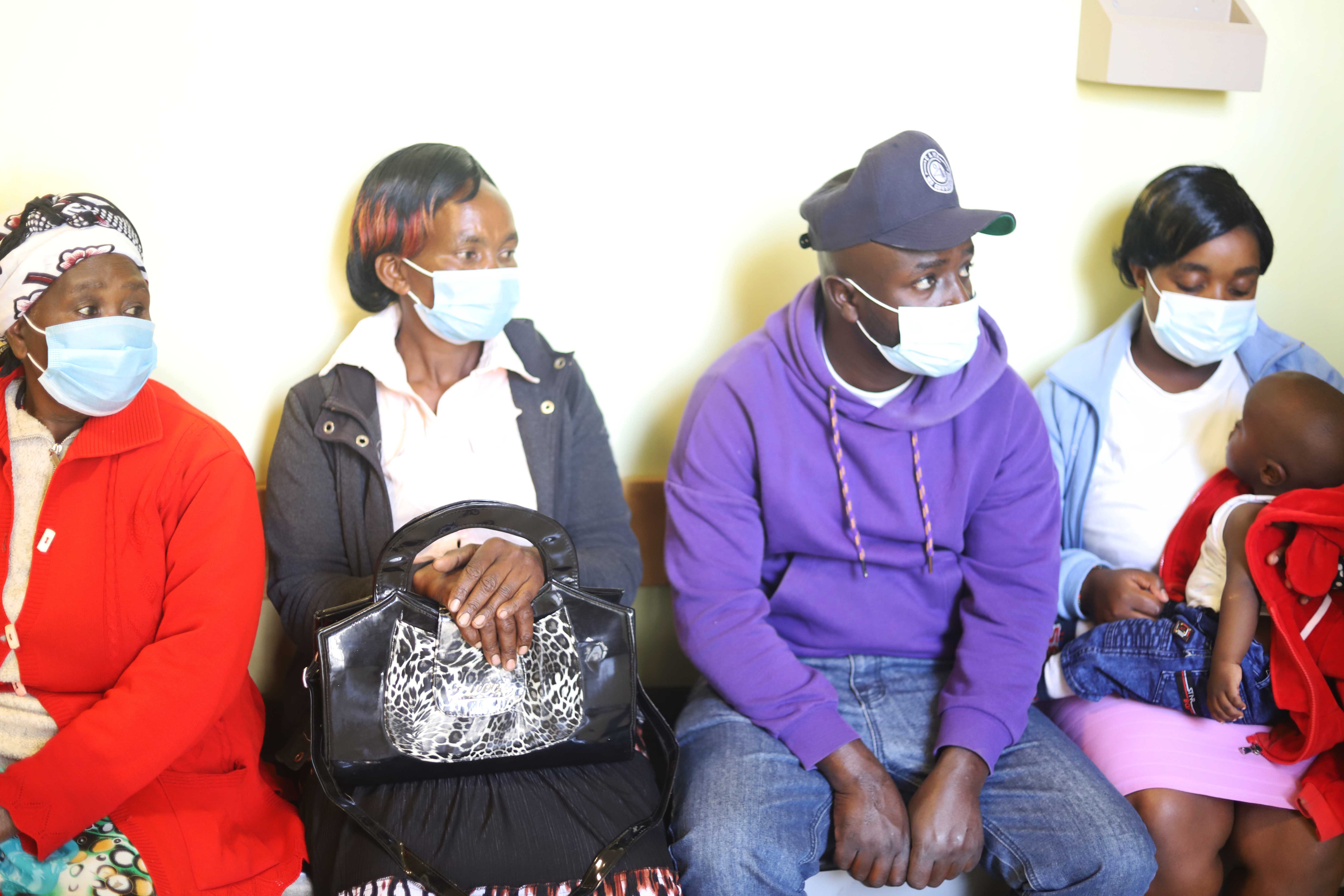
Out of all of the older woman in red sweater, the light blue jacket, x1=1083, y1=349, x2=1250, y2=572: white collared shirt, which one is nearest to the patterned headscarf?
the older woman in red sweater

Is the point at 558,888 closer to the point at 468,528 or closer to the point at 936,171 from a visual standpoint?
the point at 468,528

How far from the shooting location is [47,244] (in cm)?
161

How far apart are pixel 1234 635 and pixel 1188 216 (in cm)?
93

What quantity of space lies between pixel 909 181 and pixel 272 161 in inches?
52.3

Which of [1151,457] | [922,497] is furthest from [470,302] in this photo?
[1151,457]

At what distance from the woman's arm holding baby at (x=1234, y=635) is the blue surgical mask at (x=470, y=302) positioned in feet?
4.93

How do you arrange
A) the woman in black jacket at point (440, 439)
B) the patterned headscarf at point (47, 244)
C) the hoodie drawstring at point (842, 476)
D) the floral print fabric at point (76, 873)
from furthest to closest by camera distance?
the hoodie drawstring at point (842, 476), the woman in black jacket at point (440, 439), the patterned headscarf at point (47, 244), the floral print fabric at point (76, 873)

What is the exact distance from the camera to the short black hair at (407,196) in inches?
76.5

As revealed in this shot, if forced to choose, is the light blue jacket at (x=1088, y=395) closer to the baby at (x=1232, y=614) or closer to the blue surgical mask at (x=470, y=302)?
the baby at (x=1232, y=614)

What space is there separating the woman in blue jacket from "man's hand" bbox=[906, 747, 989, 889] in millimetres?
345

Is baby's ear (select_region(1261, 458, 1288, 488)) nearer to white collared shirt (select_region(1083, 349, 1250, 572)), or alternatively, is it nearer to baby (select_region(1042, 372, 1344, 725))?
baby (select_region(1042, 372, 1344, 725))

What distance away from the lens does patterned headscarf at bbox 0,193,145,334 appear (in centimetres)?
159

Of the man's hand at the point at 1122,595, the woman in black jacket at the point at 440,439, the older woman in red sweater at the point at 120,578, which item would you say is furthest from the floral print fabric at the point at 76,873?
the man's hand at the point at 1122,595

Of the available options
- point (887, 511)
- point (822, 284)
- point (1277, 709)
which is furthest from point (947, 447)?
point (1277, 709)
